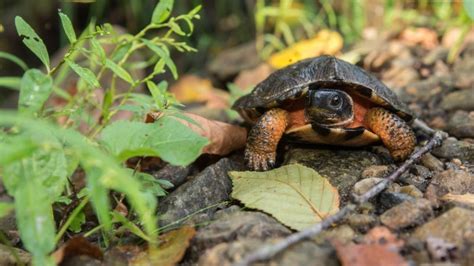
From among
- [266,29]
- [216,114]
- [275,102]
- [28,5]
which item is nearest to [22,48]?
[28,5]

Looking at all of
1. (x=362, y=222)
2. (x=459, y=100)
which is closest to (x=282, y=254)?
(x=362, y=222)

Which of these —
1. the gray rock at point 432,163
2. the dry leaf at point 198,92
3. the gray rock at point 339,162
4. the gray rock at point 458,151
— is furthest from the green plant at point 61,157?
the dry leaf at point 198,92

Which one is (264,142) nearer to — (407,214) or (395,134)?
(395,134)

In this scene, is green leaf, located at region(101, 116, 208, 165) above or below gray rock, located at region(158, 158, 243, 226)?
above

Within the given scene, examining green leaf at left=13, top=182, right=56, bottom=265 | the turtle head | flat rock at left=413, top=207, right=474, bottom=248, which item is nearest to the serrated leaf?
flat rock at left=413, top=207, right=474, bottom=248

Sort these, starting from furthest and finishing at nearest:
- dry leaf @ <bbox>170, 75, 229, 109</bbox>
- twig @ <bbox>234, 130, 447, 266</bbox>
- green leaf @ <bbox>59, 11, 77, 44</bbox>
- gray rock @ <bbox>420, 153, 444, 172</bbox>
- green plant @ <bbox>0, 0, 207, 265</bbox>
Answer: dry leaf @ <bbox>170, 75, 229, 109</bbox> → gray rock @ <bbox>420, 153, 444, 172</bbox> → green leaf @ <bbox>59, 11, 77, 44</bbox> → twig @ <bbox>234, 130, 447, 266</bbox> → green plant @ <bbox>0, 0, 207, 265</bbox>

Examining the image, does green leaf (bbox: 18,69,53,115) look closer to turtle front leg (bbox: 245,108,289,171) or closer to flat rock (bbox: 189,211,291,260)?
flat rock (bbox: 189,211,291,260)

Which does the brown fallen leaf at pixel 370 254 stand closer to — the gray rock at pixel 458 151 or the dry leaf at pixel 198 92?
the gray rock at pixel 458 151

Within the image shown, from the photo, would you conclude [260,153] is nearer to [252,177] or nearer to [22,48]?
[252,177]
